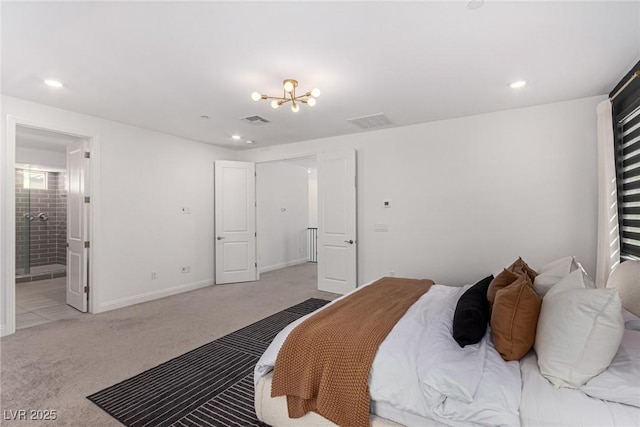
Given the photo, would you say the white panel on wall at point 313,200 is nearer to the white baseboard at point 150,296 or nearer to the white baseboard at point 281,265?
the white baseboard at point 281,265

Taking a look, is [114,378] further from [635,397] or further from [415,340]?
[635,397]

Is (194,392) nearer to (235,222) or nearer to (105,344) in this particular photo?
(105,344)

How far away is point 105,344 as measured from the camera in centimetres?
323

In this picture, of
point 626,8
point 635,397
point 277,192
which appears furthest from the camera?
point 277,192

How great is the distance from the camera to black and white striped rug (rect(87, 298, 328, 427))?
2.06m

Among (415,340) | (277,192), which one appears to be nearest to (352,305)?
(415,340)

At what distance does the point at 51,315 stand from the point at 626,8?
261 inches

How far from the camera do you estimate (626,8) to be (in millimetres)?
2027

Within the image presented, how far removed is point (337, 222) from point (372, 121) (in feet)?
5.72

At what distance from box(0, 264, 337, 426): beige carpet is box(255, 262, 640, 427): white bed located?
151cm

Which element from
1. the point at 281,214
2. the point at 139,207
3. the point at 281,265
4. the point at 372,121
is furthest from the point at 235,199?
the point at 372,121

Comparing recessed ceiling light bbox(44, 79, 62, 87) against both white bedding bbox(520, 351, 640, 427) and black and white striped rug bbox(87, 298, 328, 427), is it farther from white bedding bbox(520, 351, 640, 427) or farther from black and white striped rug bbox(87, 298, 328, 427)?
white bedding bbox(520, 351, 640, 427)

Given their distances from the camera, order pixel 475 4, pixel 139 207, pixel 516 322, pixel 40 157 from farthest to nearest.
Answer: pixel 40 157 < pixel 139 207 < pixel 475 4 < pixel 516 322

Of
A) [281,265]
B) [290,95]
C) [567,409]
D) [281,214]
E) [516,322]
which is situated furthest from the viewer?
[281,214]
